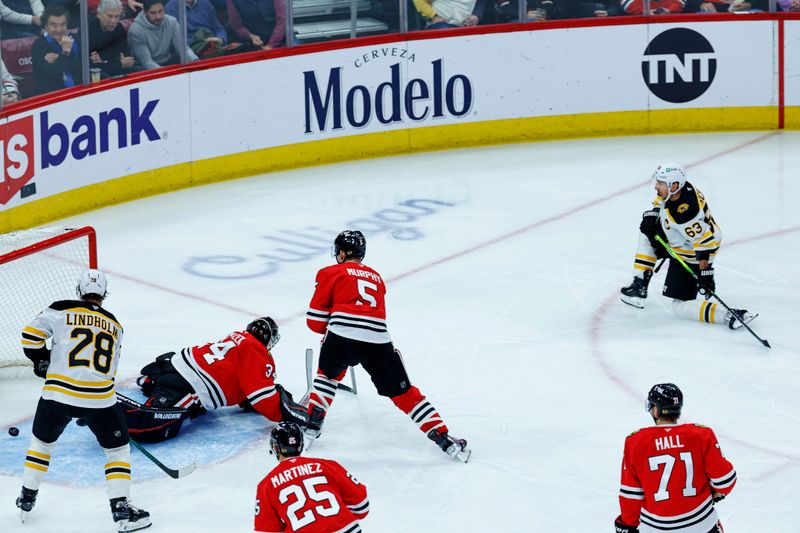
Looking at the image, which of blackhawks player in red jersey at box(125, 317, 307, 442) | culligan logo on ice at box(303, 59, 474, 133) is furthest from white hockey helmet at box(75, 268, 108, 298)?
culligan logo on ice at box(303, 59, 474, 133)

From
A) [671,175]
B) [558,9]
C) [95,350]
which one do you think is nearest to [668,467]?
[95,350]

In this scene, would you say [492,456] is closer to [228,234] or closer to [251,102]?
[228,234]

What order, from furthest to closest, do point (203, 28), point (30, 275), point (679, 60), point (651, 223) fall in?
point (679, 60) < point (203, 28) < point (651, 223) < point (30, 275)

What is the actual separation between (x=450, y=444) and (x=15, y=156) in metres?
4.49

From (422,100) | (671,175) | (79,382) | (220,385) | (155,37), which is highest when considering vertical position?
(155,37)

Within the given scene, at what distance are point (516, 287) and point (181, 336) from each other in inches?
78.7

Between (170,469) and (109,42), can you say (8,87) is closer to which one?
(109,42)

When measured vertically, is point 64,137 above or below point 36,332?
above

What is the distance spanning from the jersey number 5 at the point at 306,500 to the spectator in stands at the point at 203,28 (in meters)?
6.78

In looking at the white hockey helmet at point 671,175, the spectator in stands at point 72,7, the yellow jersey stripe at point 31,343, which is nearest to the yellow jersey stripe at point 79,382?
the yellow jersey stripe at point 31,343

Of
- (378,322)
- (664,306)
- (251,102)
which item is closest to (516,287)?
(664,306)

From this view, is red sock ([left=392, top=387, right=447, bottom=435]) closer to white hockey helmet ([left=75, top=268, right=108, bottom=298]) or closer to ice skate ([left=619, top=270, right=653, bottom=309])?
white hockey helmet ([left=75, top=268, right=108, bottom=298])

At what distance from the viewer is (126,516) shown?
5617 mm

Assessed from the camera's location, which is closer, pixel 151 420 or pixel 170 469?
pixel 170 469
